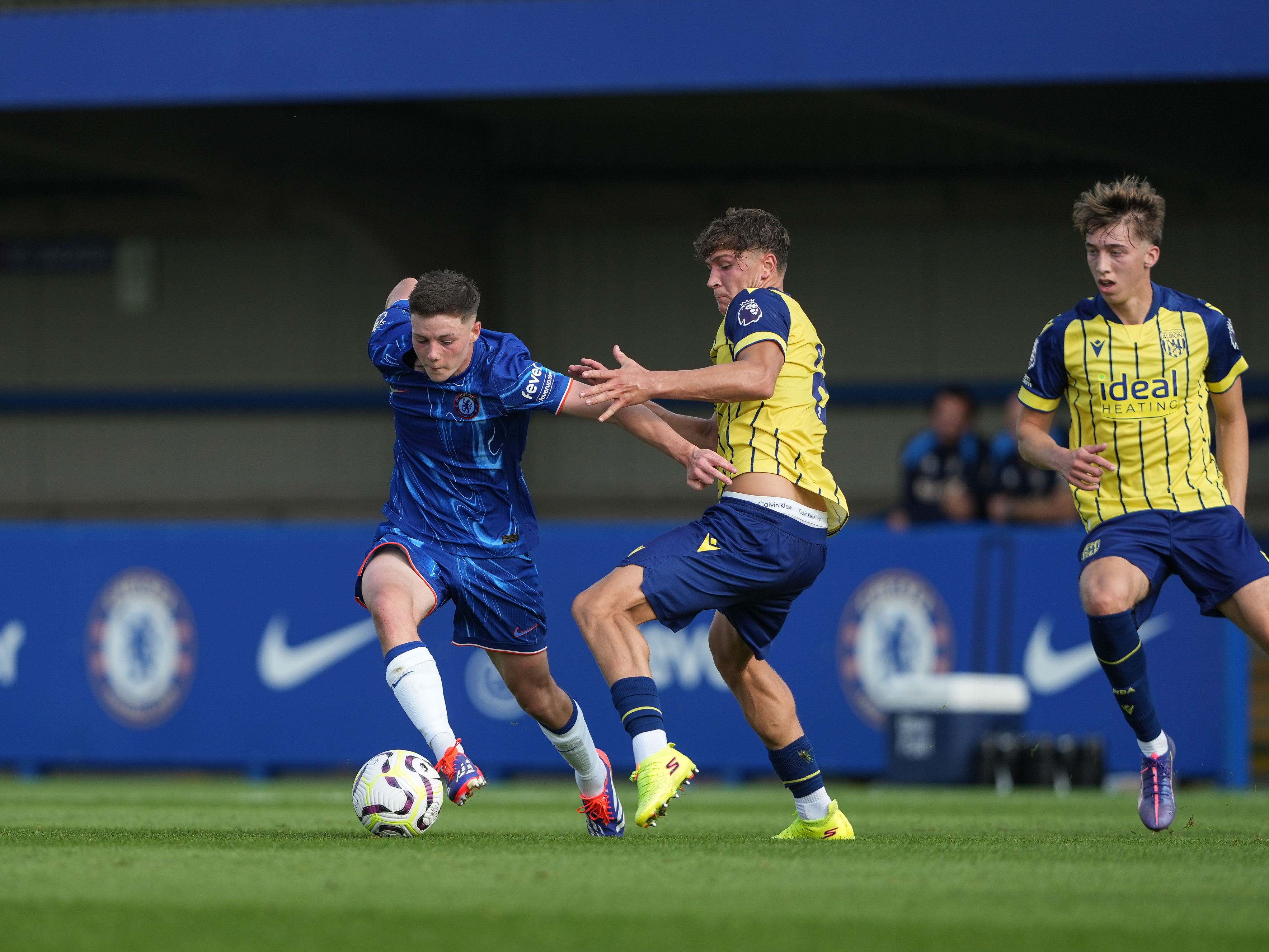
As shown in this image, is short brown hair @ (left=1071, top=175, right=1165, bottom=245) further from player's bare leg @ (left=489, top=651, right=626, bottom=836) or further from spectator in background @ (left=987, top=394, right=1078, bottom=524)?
spectator in background @ (left=987, top=394, right=1078, bottom=524)

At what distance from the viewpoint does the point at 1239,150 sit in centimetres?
1571

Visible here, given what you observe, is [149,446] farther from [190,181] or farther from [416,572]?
[416,572]

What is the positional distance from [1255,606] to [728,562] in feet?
6.03

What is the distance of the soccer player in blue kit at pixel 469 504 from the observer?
6.09 meters

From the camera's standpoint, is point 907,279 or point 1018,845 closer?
point 1018,845

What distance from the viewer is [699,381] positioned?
19.0ft

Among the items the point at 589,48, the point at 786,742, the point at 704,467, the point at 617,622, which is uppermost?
the point at 589,48

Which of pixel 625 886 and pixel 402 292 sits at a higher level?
pixel 402 292

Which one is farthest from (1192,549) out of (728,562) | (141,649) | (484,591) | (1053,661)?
(141,649)

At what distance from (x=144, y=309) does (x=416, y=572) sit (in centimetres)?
1661

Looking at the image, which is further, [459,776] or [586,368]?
[586,368]

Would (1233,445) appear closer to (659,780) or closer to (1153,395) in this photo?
(1153,395)

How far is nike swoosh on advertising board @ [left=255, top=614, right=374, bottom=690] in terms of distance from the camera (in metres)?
12.4

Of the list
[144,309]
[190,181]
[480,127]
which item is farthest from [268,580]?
[144,309]
